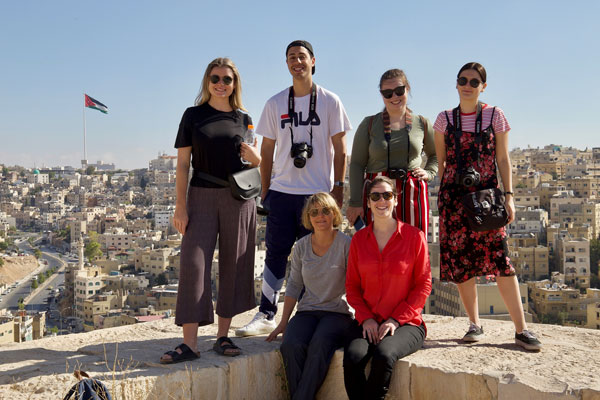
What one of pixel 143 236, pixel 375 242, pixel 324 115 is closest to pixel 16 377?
pixel 375 242

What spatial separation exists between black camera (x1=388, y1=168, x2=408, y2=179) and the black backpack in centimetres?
142

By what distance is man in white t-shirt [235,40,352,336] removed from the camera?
9.71ft

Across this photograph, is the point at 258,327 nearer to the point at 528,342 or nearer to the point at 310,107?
the point at 310,107

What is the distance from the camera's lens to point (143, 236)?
5469cm

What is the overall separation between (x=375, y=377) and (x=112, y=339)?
1.52 metres

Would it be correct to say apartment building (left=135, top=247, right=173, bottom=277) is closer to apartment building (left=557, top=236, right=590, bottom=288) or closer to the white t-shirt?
apartment building (left=557, top=236, right=590, bottom=288)

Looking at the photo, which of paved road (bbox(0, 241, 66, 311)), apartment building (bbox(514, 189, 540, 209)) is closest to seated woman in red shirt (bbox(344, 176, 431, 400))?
paved road (bbox(0, 241, 66, 311))

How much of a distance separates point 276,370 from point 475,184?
3.80ft

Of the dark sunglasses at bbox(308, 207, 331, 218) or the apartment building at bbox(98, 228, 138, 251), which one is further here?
the apartment building at bbox(98, 228, 138, 251)

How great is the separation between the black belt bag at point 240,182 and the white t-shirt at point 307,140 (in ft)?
0.74

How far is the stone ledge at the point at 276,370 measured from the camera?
2352 mm

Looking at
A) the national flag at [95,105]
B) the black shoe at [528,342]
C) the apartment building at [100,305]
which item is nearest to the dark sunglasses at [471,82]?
the black shoe at [528,342]

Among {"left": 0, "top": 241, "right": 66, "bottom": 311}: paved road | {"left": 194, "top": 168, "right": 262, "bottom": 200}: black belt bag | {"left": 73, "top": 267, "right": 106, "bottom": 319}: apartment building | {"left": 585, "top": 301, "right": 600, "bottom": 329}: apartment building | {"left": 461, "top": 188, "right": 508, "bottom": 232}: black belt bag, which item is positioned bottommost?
{"left": 0, "top": 241, "right": 66, "bottom": 311}: paved road

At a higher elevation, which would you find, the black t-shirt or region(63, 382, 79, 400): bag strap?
the black t-shirt
